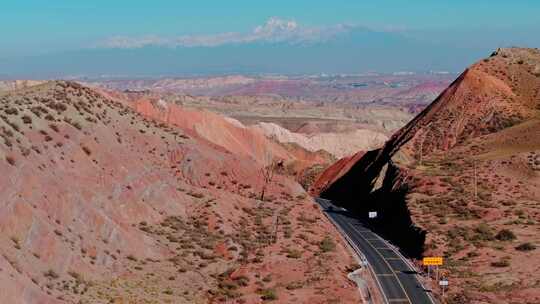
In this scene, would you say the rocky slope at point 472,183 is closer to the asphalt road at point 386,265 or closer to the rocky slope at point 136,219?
the asphalt road at point 386,265

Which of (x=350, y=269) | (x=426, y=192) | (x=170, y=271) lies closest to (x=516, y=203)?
(x=426, y=192)

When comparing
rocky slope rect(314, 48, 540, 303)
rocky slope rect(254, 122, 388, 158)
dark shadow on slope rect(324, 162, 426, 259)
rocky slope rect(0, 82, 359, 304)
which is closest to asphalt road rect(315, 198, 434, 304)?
dark shadow on slope rect(324, 162, 426, 259)

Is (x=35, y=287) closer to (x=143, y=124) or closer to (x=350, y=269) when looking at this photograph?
(x=350, y=269)

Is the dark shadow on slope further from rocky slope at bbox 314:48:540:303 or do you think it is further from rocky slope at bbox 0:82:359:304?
rocky slope at bbox 0:82:359:304

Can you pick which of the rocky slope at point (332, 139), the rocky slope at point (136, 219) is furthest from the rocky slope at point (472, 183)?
the rocky slope at point (332, 139)

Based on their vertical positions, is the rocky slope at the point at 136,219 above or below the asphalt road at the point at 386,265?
above
